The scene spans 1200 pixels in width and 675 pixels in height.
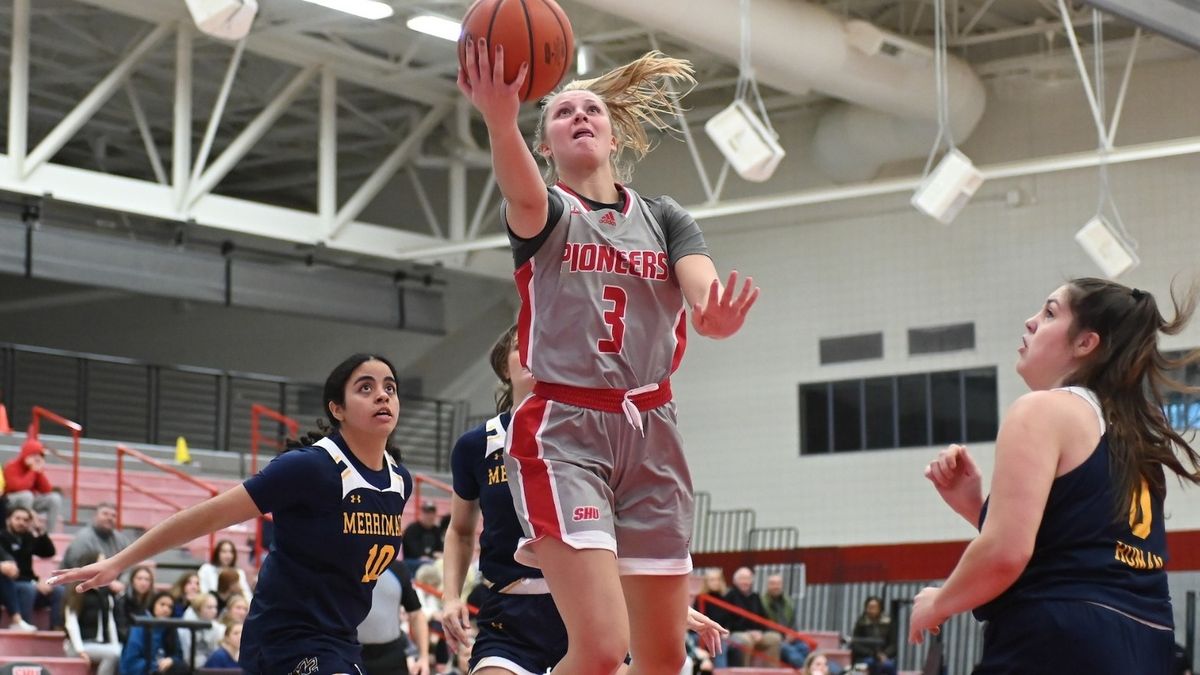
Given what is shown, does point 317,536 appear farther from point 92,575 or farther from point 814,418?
point 814,418

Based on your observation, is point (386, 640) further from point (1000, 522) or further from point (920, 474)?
point (920, 474)

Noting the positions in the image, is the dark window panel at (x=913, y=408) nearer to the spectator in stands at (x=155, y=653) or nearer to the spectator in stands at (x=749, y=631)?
the spectator in stands at (x=749, y=631)

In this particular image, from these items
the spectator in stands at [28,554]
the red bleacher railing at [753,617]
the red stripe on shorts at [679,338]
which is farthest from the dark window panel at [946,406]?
the red stripe on shorts at [679,338]

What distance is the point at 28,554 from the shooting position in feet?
41.8

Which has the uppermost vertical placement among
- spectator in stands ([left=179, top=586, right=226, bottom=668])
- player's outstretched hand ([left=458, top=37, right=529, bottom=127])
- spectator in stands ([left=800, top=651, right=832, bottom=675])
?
player's outstretched hand ([left=458, top=37, right=529, bottom=127])

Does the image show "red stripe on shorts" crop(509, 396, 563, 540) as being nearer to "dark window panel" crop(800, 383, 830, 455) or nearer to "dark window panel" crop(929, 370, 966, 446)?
"dark window panel" crop(929, 370, 966, 446)

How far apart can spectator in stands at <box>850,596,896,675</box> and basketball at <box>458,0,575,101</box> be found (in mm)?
12804

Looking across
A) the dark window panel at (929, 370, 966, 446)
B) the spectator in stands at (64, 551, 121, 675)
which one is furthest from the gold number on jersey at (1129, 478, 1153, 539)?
the dark window panel at (929, 370, 966, 446)

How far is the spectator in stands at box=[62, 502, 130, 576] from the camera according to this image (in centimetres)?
1271

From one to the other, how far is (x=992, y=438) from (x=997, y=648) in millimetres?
17736

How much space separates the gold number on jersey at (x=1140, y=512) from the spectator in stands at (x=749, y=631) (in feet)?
43.1

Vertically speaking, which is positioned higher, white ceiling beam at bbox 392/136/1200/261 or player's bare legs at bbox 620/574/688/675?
white ceiling beam at bbox 392/136/1200/261

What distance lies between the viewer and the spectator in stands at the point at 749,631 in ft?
54.8

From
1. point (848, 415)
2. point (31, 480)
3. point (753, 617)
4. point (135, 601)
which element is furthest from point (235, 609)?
point (848, 415)
